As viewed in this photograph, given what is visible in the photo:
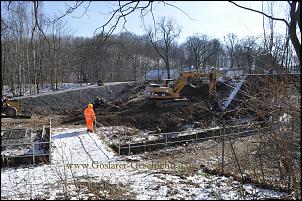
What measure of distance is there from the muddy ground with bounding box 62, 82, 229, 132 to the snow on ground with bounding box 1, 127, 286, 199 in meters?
9.80

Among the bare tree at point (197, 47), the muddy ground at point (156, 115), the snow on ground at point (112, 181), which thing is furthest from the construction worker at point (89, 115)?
the bare tree at point (197, 47)

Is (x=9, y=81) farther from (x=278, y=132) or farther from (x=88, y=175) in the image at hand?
(x=278, y=132)

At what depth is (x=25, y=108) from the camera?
3045 cm

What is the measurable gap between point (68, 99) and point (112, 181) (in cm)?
2586

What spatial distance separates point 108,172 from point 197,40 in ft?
232

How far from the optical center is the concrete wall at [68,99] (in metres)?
31.4

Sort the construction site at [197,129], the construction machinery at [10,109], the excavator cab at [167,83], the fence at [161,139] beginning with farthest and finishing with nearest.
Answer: the excavator cab at [167,83] → the construction machinery at [10,109] → the fence at [161,139] → the construction site at [197,129]

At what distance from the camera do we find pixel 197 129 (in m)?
22.2

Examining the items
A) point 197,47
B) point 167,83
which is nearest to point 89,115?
point 167,83

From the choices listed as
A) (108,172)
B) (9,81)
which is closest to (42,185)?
(108,172)

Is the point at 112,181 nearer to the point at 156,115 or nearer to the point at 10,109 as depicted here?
the point at 156,115

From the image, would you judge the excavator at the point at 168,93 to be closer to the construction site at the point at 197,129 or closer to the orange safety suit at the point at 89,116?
the construction site at the point at 197,129

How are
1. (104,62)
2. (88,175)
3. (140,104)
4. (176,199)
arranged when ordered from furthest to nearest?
1. (104,62)
2. (140,104)
3. (88,175)
4. (176,199)

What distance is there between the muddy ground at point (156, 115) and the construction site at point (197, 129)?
2.8 inches
